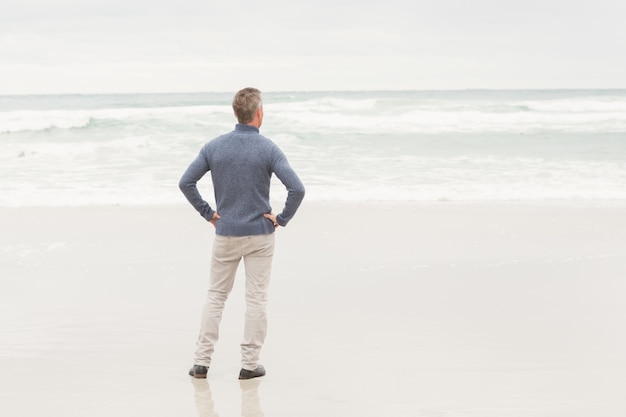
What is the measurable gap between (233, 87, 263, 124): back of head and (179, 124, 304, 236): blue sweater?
0.18 ft

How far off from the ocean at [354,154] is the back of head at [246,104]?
7.20 meters

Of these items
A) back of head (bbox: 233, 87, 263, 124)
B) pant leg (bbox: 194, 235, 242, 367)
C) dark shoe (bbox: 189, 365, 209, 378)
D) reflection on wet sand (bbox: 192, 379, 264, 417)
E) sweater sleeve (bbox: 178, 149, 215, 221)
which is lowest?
reflection on wet sand (bbox: 192, 379, 264, 417)

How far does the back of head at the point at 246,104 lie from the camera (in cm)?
414

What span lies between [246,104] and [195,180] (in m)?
0.47

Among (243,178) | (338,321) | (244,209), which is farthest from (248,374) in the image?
(338,321)

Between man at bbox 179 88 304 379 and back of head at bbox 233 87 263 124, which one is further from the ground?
back of head at bbox 233 87 263 124

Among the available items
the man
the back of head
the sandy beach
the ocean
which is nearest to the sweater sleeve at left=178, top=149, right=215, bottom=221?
the man

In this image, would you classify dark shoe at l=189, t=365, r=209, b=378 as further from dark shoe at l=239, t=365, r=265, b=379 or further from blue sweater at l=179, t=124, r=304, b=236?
blue sweater at l=179, t=124, r=304, b=236

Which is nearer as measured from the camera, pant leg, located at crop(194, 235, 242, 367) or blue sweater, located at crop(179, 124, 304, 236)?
blue sweater, located at crop(179, 124, 304, 236)

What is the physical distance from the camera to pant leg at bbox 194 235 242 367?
14.0ft

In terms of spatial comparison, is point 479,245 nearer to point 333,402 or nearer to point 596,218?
point 596,218

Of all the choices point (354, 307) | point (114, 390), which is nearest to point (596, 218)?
point (354, 307)

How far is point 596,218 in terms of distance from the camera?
9.68m

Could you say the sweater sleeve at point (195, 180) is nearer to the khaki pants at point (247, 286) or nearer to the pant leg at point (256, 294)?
the khaki pants at point (247, 286)
